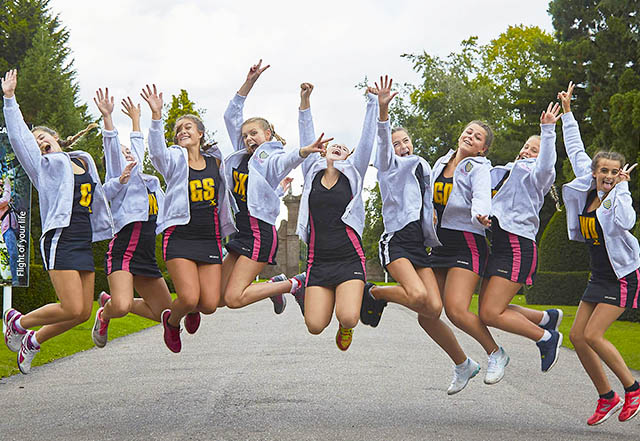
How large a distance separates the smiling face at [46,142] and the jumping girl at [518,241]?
4.48m

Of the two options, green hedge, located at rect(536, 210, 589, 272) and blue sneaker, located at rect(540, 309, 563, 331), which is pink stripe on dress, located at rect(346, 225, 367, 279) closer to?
blue sneaker, located at rect(540, 309, 563, 331)

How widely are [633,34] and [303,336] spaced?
48.4 ft

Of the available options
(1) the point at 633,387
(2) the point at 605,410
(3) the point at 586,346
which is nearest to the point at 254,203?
(3) the point at 586,346

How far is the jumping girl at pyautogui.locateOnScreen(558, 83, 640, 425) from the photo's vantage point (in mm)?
8266

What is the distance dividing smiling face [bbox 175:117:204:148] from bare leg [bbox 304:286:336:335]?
1.91m

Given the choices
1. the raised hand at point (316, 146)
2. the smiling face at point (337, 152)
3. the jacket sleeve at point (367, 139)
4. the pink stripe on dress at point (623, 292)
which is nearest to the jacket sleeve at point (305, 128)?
the smiling face at point (337, 152)

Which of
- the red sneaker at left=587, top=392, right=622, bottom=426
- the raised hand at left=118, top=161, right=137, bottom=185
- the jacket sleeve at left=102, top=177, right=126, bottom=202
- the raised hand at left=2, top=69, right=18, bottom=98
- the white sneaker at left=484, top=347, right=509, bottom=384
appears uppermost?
the raised hand at left=2, top=69, right=18, bottom=98

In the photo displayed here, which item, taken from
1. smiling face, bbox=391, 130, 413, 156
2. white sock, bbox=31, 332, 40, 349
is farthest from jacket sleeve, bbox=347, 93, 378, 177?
white sock, bbox=31, 332, 40, 349

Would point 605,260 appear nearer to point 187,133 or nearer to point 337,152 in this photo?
point 337,152

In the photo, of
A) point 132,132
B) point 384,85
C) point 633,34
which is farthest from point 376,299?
point 633,34

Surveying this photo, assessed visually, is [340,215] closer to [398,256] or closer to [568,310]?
[398,256]

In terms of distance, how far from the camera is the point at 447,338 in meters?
8.98

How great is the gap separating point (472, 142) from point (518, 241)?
43.2 inches

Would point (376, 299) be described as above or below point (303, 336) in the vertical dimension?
above
